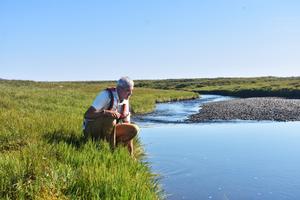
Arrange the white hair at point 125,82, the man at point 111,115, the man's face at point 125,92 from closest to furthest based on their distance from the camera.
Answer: the white hair at point 125,82, the man's face at point 125,92, the man at point 111,115

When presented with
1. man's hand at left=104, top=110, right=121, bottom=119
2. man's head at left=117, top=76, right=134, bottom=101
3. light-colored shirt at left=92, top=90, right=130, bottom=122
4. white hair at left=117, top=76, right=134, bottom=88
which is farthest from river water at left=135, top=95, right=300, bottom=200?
white hair at left=117, top=76, right=134, bottom=88

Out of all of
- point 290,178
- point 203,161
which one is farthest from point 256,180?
point 203,161

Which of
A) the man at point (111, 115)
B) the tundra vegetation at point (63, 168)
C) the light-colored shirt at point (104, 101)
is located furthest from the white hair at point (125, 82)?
the tundra vegetation at point (63, 168)

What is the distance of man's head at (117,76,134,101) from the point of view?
35.5ft

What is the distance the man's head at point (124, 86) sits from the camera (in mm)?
10828

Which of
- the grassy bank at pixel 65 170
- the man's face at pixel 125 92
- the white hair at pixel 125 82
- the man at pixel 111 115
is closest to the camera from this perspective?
the grassy bank at pixel 65 170

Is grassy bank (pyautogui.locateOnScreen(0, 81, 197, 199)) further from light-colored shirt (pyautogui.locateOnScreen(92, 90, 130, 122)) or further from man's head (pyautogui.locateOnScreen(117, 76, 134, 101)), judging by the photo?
man's head (pyautogui.locateOnScreen(117, 76, 134, 101))

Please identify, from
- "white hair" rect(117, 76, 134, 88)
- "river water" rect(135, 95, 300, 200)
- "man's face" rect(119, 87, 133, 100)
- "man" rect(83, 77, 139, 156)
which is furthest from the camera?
"river water" rect(135, 95, 300, 200)

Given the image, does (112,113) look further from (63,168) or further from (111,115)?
(63,168)

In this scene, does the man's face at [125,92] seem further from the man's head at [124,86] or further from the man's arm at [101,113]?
the man's arm at [101,113]

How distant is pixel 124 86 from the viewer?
35.7 feet

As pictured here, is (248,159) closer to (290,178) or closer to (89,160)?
(290,178)

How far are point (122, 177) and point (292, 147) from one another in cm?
1341

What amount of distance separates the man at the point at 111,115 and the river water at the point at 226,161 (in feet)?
5.61
